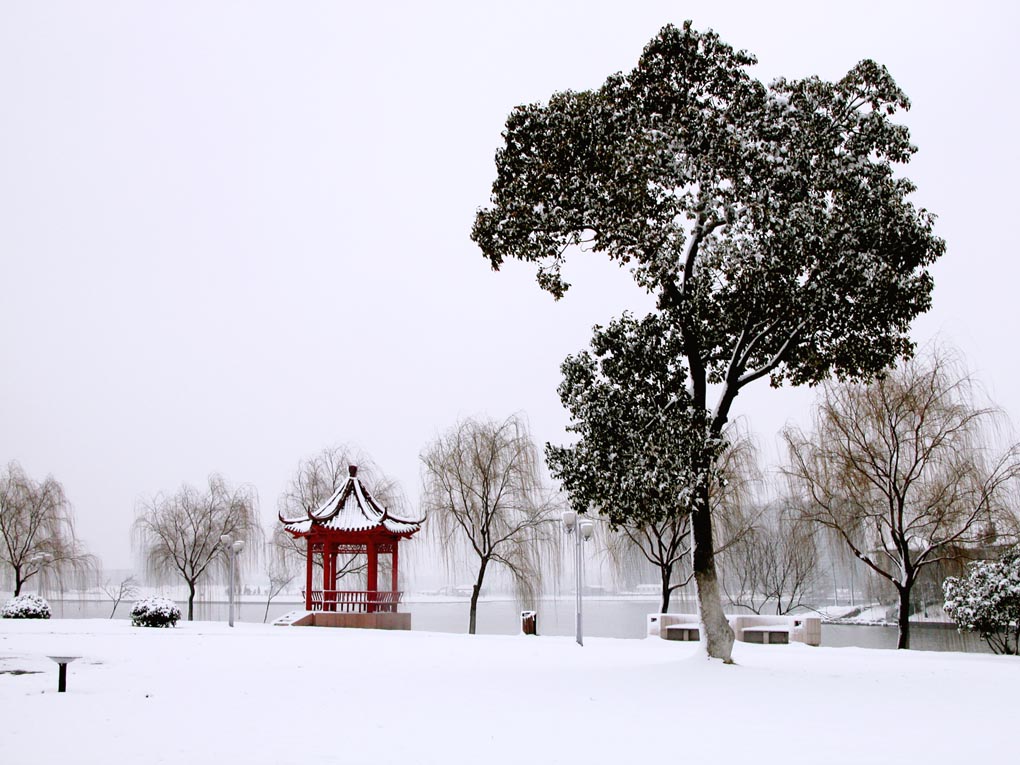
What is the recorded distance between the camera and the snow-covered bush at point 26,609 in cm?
2298

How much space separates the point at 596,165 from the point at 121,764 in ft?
32.1

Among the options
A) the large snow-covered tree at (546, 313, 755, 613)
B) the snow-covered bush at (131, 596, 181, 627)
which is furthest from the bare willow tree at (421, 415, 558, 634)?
the large snow-covered tree at (546, 313, 755, 613)

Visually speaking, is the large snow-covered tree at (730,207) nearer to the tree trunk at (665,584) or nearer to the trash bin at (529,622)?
the trash bin at (529,622)

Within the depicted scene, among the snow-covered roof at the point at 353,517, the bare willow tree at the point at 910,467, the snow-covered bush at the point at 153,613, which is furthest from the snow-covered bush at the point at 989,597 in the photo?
the snow-covered bush at the point at 153,613

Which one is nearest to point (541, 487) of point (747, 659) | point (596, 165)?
point (747, 659)

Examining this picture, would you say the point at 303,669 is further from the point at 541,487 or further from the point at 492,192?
the point at 541,487

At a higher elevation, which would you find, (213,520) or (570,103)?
(570,103)

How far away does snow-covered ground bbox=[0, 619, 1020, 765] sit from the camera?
634 centimetres

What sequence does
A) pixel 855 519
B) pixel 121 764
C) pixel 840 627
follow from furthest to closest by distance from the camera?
pixel 840 627
pixel 855 519
pixel 121 764

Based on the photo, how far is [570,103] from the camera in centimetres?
1280

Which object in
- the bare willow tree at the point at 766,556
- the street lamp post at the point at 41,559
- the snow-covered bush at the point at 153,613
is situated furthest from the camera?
the street lamp post at the point at 41,559

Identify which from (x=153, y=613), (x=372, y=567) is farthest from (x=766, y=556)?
(x=153, y=613)

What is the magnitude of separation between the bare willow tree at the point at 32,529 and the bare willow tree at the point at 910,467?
85.9 feet

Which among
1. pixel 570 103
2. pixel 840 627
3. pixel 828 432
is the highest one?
pixel 570 103
